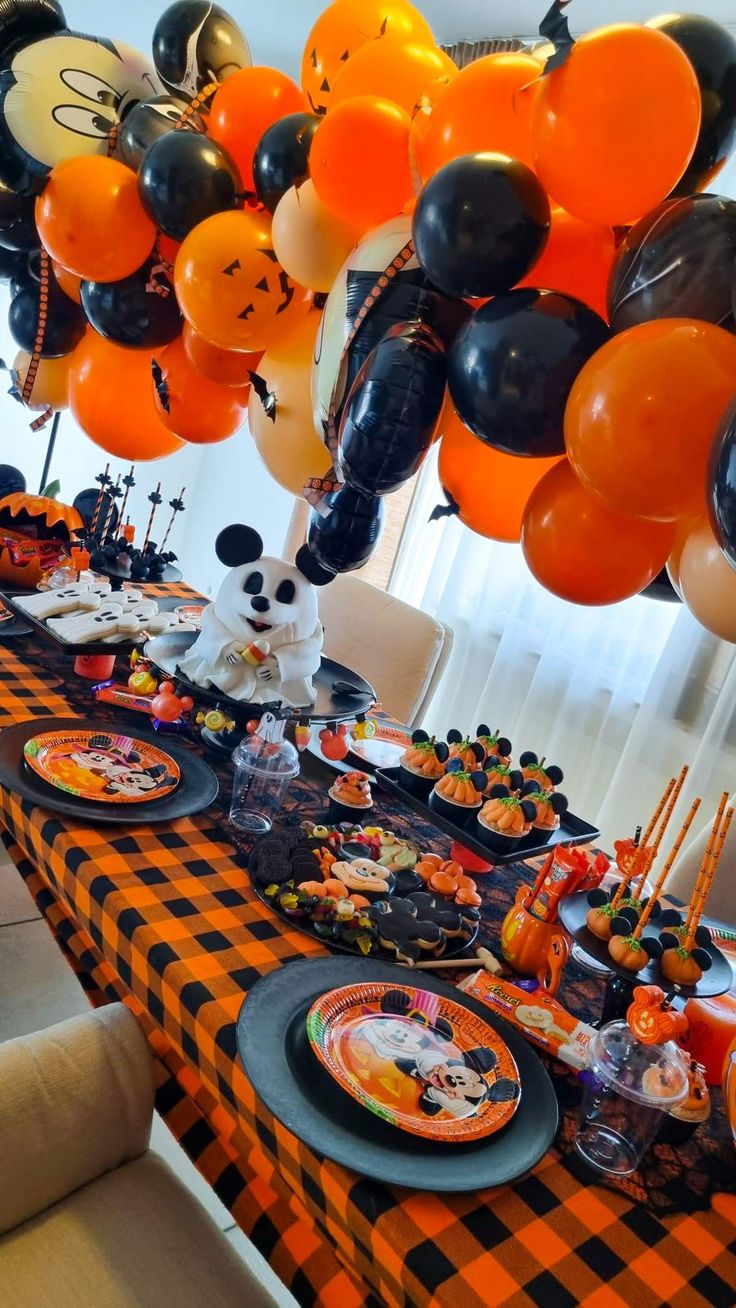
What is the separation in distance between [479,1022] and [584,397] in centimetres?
64

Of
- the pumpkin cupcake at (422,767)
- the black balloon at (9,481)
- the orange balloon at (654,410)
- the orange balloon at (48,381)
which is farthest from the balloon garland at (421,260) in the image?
the black balloon at (9,481)

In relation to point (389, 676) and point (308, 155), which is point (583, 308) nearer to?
point (308, 155)

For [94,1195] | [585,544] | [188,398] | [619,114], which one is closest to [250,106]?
[188,398]

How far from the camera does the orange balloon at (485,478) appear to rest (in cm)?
97

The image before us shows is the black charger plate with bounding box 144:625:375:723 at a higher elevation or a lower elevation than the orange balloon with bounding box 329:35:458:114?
lower

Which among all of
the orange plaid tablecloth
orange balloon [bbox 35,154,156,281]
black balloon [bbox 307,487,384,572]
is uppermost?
orange balloon [bbox 35,154,156,281]

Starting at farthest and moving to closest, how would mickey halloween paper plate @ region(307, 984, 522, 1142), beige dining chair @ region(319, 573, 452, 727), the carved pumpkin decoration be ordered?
1. beige dining chair @ region(319, 573, 452, 727)
2. the carved pumpkin decoration
3. mickey halloween paper plate @ region(307, 984, 522, 1142)

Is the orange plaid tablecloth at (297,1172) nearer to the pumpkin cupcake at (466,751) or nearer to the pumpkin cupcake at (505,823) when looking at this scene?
the pumpkin cupcake at (505,823)

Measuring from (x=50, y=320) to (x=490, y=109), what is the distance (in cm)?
90

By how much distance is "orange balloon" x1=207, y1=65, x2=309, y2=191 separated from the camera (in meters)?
A: 1.08

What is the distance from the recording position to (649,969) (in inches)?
36.2

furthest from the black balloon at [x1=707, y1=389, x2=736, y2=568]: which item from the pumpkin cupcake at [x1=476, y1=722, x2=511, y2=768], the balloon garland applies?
the pumpkin cupcake at [x1=476, y1=722, x2=511, y2=768]

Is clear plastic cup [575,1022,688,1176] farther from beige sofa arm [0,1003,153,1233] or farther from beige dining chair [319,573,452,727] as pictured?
beige dining chair [319,573,452,727]

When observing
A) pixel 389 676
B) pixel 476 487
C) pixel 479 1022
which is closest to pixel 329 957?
pixel 479 1022
